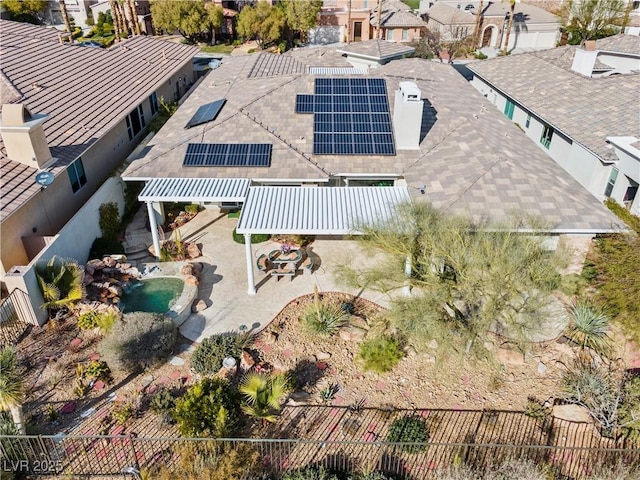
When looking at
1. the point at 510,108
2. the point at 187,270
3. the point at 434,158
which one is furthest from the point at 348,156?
the point at 510,108

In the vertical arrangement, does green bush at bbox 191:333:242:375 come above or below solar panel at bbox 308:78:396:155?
below

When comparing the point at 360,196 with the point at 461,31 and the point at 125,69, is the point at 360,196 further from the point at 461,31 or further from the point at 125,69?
the point at 461,31

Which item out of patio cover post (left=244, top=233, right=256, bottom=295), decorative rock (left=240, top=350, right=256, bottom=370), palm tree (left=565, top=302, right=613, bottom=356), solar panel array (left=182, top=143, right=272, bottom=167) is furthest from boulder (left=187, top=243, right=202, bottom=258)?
palm tree (left=565, top=302, right=613, bottom=356)

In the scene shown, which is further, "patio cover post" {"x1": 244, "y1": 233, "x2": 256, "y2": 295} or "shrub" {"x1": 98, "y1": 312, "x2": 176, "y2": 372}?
"patio cover post" {"x1": 244, "y1": 233, "x2": 256, "y2": 295}

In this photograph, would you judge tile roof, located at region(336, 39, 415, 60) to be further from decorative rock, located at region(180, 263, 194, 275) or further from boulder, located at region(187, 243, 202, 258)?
decorative rock, located at region(180, 263, 194, 275)

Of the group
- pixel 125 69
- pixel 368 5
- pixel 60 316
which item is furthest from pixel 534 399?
pixel 368 5

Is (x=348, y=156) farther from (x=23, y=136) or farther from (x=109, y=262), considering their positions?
(x=23, y=136)
